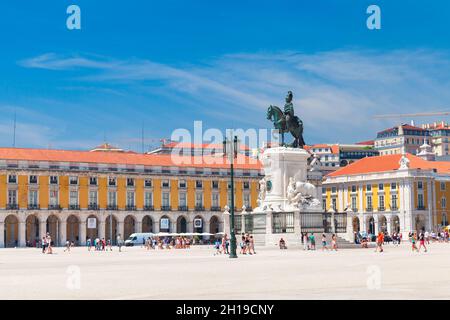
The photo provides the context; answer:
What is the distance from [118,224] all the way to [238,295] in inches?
2900

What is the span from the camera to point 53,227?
84.1 meters

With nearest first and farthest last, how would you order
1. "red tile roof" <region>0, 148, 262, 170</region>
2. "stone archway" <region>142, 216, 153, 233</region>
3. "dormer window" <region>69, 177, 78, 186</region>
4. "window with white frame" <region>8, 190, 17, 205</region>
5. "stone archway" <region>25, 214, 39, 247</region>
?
1. "window with white frame" <region>8, 190, 17, 205</region>
2. "stone archway" <region>25, 214, 39, 247</region>
3. "red tile roof" <region>0, 148, 262, 170</region>
4. "dormer window" <region>69, 177, 78, 186</region>
5. "stone archway" <region>142, 216, 153, 233</region>

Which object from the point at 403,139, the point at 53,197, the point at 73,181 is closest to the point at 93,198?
the point at 73,181

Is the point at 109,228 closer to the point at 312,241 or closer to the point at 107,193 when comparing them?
the point at 107,193

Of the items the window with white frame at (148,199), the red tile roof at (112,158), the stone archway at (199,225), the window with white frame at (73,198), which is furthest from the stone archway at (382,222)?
the window with white frame at (73,198)

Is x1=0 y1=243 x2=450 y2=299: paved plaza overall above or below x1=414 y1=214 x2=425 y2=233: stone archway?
below

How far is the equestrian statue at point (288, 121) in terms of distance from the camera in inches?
1780

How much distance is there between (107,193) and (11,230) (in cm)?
1053

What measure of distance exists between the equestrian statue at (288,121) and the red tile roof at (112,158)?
4256 centimetres

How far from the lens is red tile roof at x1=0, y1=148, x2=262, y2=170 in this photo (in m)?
83.8

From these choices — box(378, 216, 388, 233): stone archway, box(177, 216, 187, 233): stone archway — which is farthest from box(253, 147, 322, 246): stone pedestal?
box(378, 216, 388, 233): stone archway

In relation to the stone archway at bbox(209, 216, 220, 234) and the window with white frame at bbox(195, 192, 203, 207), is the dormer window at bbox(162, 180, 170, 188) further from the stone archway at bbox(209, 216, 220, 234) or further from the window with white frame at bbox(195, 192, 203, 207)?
the stone archway at bbox(209, 216, 220, 234)

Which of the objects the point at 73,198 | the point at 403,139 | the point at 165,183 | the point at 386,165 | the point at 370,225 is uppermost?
the point at 403,139

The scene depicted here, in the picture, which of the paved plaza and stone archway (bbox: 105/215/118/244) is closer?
the paved plaza
